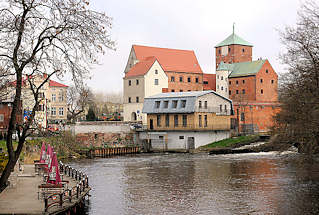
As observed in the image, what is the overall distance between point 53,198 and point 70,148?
36596 mm

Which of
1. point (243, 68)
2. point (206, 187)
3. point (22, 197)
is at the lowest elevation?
point (206, 187)

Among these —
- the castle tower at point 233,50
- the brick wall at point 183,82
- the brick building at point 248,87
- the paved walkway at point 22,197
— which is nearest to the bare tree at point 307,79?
the paved walkway at point 22,197

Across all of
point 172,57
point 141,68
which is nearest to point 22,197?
point 141,68

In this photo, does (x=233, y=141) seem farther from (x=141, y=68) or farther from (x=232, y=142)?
(x=141, y=68)

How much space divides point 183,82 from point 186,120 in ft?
86.7

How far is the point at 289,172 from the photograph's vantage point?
35.5 metres

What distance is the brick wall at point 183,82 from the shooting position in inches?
3302

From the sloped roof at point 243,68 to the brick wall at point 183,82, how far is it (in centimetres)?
594

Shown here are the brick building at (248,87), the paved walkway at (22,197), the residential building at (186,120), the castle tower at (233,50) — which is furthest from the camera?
the castle tower at (233,50)

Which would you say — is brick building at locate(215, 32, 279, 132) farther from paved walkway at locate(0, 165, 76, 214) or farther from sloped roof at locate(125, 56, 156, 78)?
paved walkway at locate(0, 165, 76, 214)

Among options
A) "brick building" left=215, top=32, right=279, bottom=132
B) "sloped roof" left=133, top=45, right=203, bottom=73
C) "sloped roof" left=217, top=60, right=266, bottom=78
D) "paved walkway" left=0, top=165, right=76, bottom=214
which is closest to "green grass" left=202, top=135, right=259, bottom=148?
"brick building" left=215, top=32, right=279, bottom=132

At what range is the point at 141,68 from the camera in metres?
80.2

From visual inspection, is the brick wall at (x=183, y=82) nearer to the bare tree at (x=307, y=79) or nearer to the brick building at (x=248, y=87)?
the brick building at (x=248, y=87)

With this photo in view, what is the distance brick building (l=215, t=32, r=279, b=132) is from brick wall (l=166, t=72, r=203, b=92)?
4.14 m
